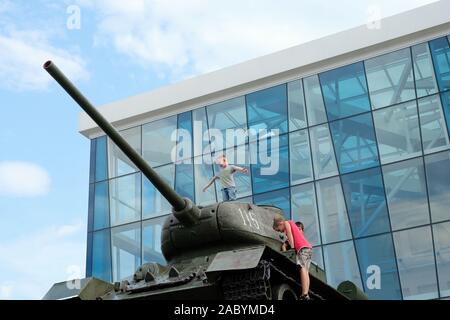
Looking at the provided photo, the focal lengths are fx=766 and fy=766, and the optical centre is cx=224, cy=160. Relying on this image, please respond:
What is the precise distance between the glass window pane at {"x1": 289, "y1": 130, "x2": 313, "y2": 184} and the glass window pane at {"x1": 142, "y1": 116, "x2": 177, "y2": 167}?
5.07 metres

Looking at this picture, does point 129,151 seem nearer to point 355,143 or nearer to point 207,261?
point 207,261

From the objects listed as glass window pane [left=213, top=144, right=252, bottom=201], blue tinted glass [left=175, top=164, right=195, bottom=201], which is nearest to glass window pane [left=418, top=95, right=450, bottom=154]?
glass window pane [left=213, top=144, right=252, bottom=201]

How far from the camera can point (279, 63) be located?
26.9m

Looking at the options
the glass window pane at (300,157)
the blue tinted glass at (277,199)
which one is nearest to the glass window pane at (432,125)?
the glass window pane at (300,157)

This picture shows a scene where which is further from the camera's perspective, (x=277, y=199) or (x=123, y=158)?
(x=123, y=158)

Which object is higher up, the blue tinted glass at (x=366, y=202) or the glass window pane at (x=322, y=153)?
the glass window pane at (x=322, y=153)

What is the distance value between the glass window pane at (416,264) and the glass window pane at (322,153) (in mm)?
3406

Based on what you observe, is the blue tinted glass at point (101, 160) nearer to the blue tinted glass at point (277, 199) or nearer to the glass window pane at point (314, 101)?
the blue tinted glass at point (277, 199)

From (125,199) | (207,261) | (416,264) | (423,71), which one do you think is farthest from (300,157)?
(207,261)

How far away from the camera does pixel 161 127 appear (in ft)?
96.4

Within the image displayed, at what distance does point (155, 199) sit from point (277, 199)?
16.8 feet

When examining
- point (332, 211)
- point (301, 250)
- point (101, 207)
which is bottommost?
point (301, 250)

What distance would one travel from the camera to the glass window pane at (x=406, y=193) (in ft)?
76.9

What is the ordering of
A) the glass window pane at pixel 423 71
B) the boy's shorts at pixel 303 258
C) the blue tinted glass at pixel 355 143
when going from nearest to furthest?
the boy's shorts at pixel 303 258 → the glass window pane at pixel 423 71 → the blue tinted glass at pixel 355 143
